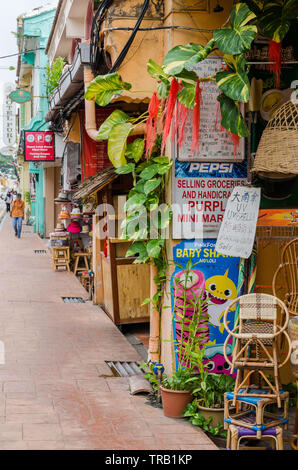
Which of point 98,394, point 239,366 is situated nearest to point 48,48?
point 98,394

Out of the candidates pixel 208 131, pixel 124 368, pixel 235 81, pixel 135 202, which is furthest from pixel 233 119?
pixel 124 368

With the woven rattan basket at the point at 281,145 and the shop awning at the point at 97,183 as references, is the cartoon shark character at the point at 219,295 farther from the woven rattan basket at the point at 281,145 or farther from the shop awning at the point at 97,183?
the shop awning at the point at 97,183

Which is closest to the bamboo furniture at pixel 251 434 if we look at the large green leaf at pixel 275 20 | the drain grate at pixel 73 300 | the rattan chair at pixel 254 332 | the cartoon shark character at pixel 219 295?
the rattan chair at pixel 254 332

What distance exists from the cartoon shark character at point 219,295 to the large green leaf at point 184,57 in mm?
2207

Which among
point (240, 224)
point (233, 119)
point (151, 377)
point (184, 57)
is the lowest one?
point (151, 377)

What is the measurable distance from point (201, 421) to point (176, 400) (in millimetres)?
325

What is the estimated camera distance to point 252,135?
6621mm

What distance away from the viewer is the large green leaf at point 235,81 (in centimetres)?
531

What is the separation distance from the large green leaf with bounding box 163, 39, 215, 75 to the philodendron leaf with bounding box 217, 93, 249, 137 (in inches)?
18.5

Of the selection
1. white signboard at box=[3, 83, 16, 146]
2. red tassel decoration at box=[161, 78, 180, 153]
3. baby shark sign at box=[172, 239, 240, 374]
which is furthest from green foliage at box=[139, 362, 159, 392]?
white signboard at box=[3, 83, 16, 146]

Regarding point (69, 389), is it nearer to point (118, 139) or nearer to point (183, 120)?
point (118, 139)

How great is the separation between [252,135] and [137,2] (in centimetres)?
189

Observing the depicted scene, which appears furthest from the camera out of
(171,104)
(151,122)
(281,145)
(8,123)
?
(8,123)

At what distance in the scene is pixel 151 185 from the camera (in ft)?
20.7
